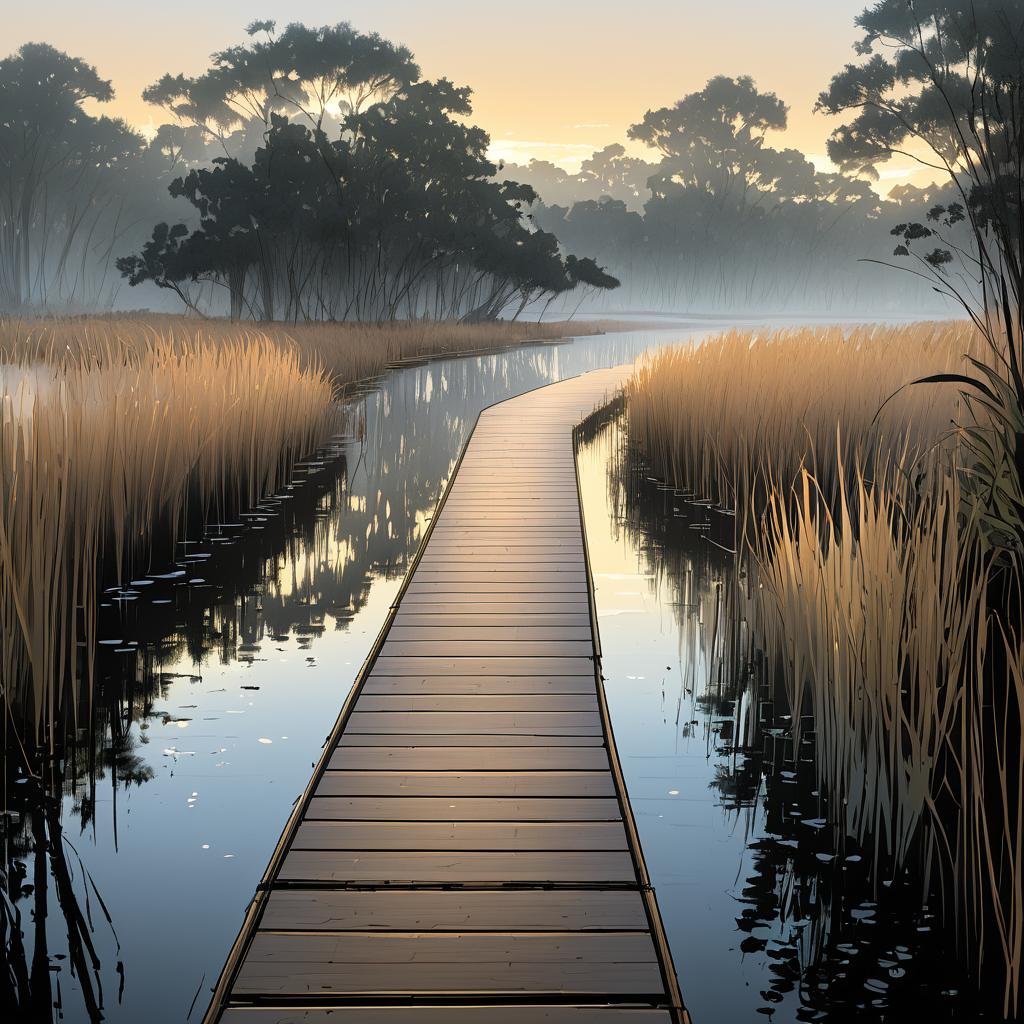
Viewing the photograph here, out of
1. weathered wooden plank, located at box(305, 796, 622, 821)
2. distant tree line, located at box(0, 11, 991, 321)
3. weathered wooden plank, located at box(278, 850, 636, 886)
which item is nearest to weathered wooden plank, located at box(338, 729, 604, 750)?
weathered wooden plank, located at box(305, 796, 622, 821)

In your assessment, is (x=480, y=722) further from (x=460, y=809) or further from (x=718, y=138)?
(x=718, y=138)

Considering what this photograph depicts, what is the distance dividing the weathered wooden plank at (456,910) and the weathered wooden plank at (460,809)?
0.37 metres

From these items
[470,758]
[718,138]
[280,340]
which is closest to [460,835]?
[470,758]

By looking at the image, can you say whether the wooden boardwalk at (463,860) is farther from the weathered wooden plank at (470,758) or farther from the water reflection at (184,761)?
the water reflection at (184,761)

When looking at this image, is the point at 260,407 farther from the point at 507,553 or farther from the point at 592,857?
the point at 592,857

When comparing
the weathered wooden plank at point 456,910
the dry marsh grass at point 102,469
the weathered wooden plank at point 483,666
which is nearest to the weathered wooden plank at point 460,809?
the weathered wooden plank at point 456,910

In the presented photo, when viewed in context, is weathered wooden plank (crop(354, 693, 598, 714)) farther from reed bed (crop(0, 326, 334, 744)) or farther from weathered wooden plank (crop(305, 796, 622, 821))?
reed bed (crop(0, 326, 334, 744))

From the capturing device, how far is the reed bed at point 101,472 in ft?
11.5

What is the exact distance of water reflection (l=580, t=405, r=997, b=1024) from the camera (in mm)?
2434

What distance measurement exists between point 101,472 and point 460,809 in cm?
281

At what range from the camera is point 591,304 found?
204 feet

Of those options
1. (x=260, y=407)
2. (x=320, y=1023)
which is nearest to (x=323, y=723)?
(x=320, y=1023)

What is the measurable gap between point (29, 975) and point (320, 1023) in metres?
0.70

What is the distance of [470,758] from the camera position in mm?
3385
